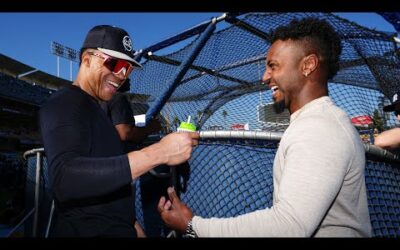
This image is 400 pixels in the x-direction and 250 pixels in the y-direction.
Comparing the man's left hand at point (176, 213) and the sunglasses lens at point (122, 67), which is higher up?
the sunglasses lens at point (122, 67)

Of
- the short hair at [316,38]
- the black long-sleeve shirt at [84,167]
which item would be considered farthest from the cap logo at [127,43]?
the short hair at [316,38]

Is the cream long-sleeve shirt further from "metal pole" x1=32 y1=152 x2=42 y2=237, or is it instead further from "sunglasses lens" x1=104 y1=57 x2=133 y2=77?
"metal pole" x1=32 y1=152 x2=42 y2=237

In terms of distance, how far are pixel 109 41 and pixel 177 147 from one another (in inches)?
30.1

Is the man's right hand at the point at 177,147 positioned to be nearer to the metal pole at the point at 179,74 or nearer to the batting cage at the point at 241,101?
the batting cage at the point at 241,101

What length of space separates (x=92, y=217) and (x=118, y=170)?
32cm

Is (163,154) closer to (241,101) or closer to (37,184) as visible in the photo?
(37,184)

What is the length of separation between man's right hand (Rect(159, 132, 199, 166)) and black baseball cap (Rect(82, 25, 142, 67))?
0.63 meters

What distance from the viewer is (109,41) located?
6.17ft

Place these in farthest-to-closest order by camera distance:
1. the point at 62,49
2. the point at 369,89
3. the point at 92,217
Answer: the point at 62,49, the point at 369,89, the point at 92,217

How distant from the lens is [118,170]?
1.42 meters

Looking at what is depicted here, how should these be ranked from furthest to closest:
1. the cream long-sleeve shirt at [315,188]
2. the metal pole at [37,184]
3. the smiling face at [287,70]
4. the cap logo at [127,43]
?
the metal pole at [37,184]
the cap logo at [127,43]
the smiling face at [287,70]
the cream long-sleeve shirt at [315,188]

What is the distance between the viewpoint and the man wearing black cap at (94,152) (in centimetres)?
140
